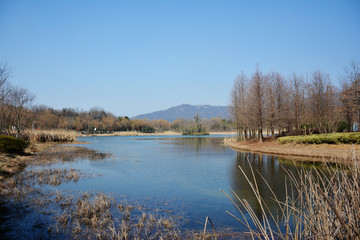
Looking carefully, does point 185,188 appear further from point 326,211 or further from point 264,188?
point 326,211

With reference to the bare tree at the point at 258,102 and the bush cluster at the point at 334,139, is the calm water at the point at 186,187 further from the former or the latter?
the bare tree at the point at 258,102

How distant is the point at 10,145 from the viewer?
50.8ft

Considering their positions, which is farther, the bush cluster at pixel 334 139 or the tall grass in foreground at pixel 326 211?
the bush cluster at pixel 334 139

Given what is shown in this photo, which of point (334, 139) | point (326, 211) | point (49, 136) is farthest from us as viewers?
point (49, 136)

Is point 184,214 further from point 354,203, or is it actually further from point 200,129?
point 200,129

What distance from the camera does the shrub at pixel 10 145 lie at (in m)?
14.8

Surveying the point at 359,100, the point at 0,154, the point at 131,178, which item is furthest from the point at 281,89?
the point at 0,154

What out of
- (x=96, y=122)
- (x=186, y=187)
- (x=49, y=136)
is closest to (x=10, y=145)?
(x=186, y=187)

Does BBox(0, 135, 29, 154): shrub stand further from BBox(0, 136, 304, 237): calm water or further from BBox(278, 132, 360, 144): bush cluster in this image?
BBox(278, 132, 360, 144): bush cluster

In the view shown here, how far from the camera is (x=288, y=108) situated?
97.7 ft

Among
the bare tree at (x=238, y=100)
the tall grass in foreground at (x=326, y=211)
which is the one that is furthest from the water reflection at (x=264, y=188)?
the bare tree at (x=238, y=100)

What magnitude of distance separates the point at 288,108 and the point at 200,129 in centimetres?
6213

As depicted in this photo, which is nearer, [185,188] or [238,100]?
[185,188]

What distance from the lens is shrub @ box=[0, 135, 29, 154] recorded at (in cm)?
1484
